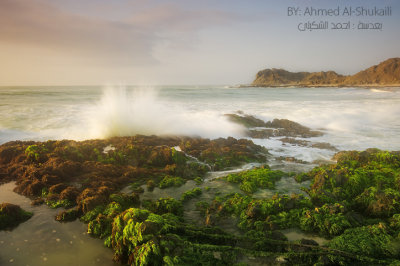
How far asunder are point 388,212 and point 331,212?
4.24 ft

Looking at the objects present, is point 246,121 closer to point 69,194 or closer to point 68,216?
point 69,194

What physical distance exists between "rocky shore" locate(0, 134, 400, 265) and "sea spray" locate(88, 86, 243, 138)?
3715mm

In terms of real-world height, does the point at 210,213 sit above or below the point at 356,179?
below

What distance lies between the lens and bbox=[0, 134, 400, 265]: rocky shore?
4090mm

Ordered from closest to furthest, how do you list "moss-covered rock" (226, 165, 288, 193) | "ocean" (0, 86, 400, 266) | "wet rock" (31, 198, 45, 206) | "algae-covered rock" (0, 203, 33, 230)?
"ocean" (0, 86, 400, 266) < "algae-covered rock" (0, 203, 33, 230) < "wet rock" (31, 198, 45, 206) < "moss-covered rock" (226, 165, 288, 193)

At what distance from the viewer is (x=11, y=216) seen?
5.45 meters

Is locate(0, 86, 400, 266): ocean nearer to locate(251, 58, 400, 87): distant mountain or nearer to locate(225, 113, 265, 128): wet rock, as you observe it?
locate(225, 113, 265, 128): wet rock

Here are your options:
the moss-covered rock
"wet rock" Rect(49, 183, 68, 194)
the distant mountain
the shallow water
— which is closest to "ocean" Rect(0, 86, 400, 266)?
the shallow water

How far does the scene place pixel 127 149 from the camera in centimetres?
996

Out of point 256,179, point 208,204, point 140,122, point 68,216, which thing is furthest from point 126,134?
point 208,204

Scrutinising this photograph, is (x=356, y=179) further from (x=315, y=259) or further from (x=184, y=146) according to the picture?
(x=184, y=146)

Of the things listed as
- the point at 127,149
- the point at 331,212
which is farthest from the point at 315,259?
the point at 127,149

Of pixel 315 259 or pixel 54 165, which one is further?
pixel 54 165

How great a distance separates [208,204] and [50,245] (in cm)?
362
